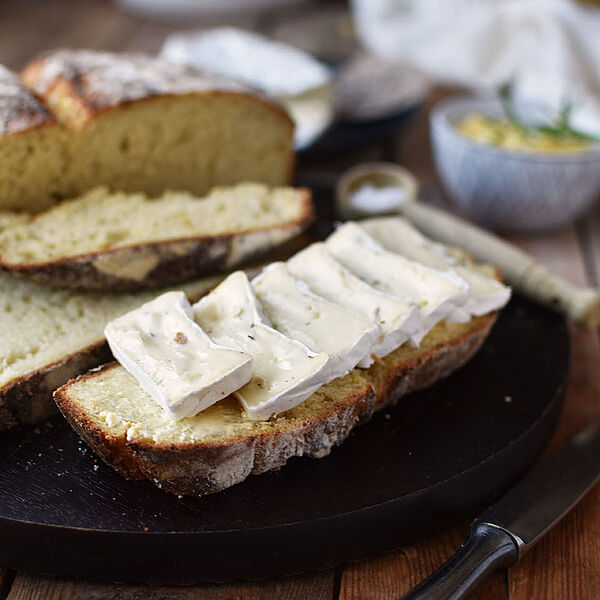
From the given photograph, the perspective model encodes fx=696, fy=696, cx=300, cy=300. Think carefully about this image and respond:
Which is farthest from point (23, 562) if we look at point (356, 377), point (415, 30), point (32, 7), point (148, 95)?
point (32, 7)

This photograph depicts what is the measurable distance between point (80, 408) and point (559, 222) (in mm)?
3216

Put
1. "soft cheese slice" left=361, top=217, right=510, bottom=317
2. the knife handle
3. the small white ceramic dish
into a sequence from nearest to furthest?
1. the knife handle
2. "soft cheese slice" left=361, top=217, right=510, bottom=317
3. the small white ceramic dish

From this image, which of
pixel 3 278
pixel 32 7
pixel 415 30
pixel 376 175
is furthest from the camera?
pixel 32 7

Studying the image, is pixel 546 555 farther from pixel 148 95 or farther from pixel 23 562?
pixel 148 95

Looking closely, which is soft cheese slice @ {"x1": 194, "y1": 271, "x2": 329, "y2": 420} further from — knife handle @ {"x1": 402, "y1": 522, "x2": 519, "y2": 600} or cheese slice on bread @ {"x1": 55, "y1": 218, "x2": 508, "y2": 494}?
knife handle @ {"x1": 402, "y1": 522, "x2": 519, "y2": 600}

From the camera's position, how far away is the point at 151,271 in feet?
9.82

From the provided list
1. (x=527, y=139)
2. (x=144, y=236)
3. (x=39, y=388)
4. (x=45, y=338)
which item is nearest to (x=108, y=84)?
(x=144, y=236)

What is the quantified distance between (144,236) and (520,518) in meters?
1.87

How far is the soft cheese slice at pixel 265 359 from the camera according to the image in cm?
219

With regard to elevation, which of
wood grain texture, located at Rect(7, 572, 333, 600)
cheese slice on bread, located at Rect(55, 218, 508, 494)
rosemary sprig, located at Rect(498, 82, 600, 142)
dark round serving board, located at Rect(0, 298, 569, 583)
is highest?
rosemary sprig, located at Rect(498, 82, 600, 142)

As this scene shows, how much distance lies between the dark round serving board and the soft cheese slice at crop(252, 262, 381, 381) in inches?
14.3

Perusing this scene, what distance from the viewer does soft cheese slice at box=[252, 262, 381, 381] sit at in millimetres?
2324

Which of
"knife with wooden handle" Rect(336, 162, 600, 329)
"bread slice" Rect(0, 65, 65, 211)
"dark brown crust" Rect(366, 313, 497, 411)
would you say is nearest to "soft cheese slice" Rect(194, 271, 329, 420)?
"dark brown crust" Rect(366, 313, 497, 411)

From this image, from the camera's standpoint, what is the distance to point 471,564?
2070mm
